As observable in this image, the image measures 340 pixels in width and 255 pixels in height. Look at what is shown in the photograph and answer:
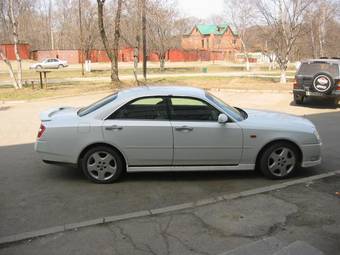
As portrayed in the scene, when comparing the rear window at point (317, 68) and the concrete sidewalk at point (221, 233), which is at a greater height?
the rear window at point (317, 68)

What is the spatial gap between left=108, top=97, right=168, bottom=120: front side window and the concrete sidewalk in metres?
1.63

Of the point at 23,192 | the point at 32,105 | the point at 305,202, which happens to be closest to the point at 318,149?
the point at 305,202

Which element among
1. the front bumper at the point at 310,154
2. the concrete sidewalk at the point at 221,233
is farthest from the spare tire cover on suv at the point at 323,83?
the concrete sidewalk at the point at 221,233

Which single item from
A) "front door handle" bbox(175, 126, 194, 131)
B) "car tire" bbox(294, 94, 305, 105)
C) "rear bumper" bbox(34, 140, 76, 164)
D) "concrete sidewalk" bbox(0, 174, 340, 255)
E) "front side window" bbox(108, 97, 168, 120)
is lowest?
"concrete sidewalk" bbox(0, 174, 340, 255)

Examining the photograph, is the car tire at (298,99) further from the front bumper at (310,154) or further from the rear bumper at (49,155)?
the rear bumper at (49,155)

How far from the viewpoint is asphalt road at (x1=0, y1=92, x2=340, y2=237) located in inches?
191

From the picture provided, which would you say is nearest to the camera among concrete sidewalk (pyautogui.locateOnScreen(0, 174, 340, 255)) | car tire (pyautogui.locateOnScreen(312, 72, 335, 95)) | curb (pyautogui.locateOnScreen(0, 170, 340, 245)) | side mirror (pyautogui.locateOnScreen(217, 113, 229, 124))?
concrete sidewalk (pyautogui.locateOnScreen(0, 174, 340, 255))

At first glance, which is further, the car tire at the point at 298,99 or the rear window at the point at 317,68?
the car tire at the point at 298,99

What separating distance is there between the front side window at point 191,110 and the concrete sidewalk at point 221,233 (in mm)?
1389

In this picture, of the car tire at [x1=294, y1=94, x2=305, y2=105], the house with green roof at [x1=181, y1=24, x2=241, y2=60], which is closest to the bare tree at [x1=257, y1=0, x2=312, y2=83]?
the car tire at [x1=294, y1=94, x2=305, y2=105]

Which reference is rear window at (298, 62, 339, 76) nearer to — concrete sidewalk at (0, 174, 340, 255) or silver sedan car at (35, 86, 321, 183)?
silver sedan car at (35, 86, 321, 183)

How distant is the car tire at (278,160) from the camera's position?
19.9ft

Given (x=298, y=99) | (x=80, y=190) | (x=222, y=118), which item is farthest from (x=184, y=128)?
(x=298, y=99)

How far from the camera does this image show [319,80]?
13969mm
